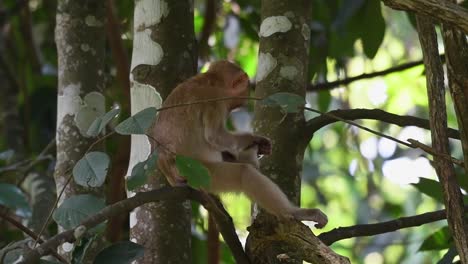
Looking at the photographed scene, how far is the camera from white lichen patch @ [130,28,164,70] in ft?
8.82

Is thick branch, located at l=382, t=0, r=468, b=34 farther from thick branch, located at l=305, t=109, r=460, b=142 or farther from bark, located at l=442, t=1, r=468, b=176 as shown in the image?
thick branch, located at l=305, t=109, r=460, b=142

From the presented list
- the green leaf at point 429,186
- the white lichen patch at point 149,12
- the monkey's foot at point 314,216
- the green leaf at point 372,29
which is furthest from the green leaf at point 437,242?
the white lichen patch at point 149,12

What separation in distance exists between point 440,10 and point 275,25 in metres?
1.00

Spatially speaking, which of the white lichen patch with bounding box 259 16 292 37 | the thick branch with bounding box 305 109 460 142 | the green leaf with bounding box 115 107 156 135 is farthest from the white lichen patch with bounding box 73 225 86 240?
the white lichen patch with bounding box 259 16 292 37

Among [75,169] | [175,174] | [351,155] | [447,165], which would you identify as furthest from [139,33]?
[351,155]

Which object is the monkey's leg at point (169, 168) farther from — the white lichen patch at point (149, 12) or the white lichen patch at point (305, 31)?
the white lichen patch at point (305, 31)

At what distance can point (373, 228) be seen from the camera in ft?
8.41

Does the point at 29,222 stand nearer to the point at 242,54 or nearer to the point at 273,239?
the point at 273,239

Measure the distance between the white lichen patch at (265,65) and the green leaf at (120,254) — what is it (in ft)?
2.82

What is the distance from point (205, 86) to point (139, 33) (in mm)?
259

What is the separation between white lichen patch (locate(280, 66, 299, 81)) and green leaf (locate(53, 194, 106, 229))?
86 cm

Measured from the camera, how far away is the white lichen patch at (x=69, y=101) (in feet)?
9.70

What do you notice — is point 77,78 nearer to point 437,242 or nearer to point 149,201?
point 149,201

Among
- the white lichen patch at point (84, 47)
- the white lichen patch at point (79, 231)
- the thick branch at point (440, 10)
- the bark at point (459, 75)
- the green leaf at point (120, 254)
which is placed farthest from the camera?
the white lichen patch at point (84, 47)
